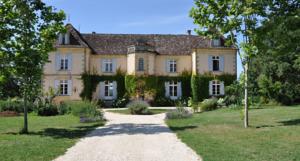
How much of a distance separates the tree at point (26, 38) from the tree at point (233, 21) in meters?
5.84

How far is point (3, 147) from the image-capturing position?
440 inches

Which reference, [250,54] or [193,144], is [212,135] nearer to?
[193,144]

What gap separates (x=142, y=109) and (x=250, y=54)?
41.6 feet

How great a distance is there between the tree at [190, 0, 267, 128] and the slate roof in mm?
20003

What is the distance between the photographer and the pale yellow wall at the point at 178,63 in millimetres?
37312

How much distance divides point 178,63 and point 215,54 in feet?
11.9

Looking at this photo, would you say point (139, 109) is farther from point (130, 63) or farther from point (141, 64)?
point (130, 63)

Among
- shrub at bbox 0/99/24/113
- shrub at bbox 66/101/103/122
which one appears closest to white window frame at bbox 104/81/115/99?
shrub at bbox 0/99/24/113

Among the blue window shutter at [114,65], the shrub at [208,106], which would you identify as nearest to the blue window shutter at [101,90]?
the blue window shutter at [114,65]

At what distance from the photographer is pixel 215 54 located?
36.6m

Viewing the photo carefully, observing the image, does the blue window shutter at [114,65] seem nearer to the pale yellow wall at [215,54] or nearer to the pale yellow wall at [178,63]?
the pale yellow wall at [178,63]

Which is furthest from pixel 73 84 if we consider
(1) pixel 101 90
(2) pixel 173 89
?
(2) pixel 173 89

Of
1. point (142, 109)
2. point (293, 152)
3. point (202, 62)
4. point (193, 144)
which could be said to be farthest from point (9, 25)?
point (202, 62)

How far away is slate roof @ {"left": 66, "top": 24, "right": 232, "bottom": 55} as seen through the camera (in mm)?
37031
